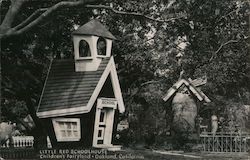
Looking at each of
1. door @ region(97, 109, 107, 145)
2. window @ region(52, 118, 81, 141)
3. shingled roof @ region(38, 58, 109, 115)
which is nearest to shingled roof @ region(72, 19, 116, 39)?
shingled roof @ region(38, 58, 109, 115)

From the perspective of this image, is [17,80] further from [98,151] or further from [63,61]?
[98,151]

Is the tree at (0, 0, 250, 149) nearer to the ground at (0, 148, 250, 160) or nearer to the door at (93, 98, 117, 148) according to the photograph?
the ground at (0, 148, 250, 160)

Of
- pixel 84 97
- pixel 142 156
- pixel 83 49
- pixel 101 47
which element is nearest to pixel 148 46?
pixel 101 47

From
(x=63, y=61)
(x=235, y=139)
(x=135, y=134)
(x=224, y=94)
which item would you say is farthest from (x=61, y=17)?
(x=224, y=94)

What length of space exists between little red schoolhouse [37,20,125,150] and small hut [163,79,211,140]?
6.95ft

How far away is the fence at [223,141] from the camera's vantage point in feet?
42.8

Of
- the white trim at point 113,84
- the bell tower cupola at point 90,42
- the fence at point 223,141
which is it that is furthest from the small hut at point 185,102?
the bell tower cupola at point 90,42

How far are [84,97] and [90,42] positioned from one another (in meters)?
1.57

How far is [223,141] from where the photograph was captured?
43.5ft

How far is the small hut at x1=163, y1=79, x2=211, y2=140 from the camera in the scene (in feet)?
43.5

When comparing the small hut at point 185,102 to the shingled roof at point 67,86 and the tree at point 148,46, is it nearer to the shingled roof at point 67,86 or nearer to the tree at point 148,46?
the tree at point 148,46

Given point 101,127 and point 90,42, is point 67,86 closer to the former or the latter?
point 90,42

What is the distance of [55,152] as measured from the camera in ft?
36.7

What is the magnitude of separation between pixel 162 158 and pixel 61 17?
4.96 metres
